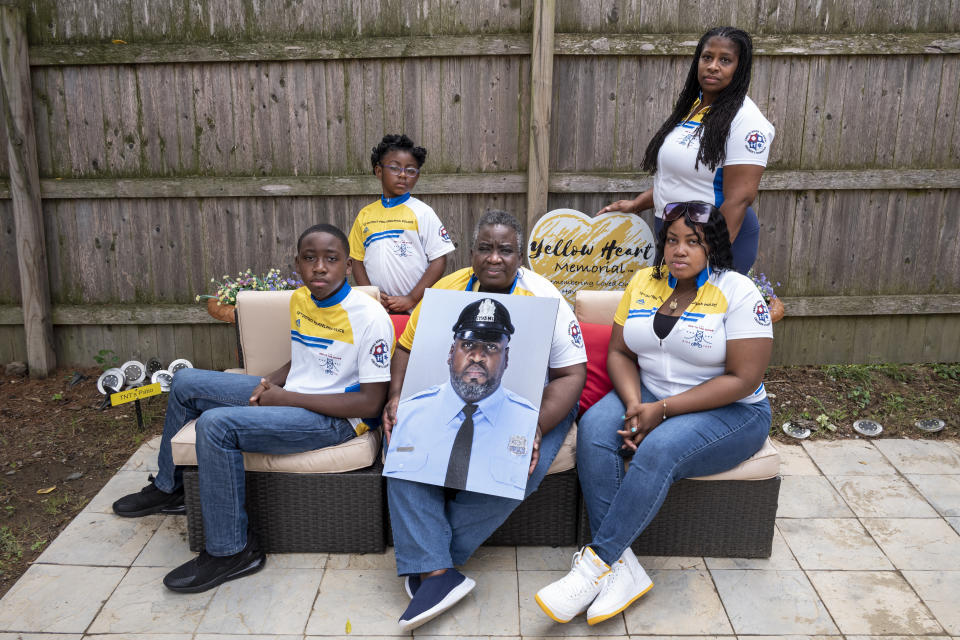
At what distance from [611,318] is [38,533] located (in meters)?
2.57

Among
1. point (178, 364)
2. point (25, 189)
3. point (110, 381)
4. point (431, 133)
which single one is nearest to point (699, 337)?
point (431, 133)

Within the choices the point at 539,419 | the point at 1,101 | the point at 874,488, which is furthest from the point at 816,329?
the point at 1,101

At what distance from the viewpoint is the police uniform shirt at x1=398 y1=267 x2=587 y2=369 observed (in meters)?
2.71

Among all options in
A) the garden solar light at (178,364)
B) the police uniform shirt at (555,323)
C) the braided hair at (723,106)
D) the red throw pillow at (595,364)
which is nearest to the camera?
the police uniform shirt at (555,323)

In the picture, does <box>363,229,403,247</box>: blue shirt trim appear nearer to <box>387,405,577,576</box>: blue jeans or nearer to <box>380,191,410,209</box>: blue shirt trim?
<box>380,191,410,209</box>: blue shirt trim

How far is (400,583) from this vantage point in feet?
8.78

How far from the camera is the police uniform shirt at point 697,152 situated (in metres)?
2.93

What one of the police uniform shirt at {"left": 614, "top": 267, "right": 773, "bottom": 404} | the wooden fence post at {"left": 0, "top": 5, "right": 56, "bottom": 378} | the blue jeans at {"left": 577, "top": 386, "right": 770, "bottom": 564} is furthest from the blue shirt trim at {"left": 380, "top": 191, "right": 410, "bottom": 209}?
the wooden fence post at {"left": 0, "top": 5, "right": 56, "bottom": 378}

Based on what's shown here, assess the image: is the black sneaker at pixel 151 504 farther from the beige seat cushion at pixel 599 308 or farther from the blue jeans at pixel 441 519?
the beige seat cushion at pixel 599 308

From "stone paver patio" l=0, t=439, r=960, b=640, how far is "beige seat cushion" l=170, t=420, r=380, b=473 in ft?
1.21

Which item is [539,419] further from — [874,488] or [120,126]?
[120,126]

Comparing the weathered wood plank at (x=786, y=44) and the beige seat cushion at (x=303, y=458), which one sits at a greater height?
the weathered wood plank at (x=786, y=44)

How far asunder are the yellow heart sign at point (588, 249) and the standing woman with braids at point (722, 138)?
1.01m

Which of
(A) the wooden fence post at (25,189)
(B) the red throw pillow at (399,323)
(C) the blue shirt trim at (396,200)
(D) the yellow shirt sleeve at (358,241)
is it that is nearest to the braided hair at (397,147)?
(C) the blue shirt trim at (396,200)
